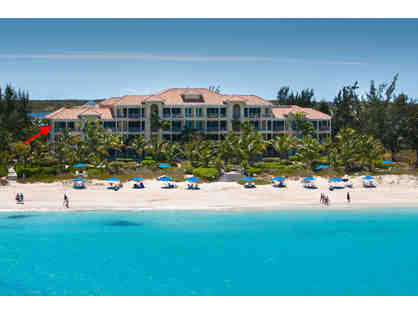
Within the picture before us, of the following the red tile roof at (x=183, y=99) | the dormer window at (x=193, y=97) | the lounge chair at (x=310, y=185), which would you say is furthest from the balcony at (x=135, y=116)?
the lounge chair at (x=310, y=185)

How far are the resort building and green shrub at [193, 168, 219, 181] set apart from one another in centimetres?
1629

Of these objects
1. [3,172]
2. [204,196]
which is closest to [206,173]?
[204,196]

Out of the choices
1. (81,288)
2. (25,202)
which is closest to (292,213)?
(81,288)

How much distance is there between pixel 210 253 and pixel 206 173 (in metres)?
22.3

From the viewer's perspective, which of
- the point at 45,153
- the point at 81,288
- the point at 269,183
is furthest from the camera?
the point at 45,153

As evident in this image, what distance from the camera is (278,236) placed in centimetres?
3625

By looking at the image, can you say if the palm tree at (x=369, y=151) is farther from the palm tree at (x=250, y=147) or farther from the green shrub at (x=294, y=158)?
the palm tree at (x=250, y=147)

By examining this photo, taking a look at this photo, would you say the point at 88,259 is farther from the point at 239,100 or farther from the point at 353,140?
the point at 239,100

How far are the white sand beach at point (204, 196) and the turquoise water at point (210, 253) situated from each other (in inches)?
75.1

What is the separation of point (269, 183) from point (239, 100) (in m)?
22.2

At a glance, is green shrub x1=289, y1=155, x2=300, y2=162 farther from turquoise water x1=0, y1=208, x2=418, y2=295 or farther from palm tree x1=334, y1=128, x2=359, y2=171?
turquoise water x1=0, y1=208, x2=418, y2=295

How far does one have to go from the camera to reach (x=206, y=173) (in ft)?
177

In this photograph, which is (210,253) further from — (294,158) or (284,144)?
(284,144)

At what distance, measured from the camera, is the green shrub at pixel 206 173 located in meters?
53.5
